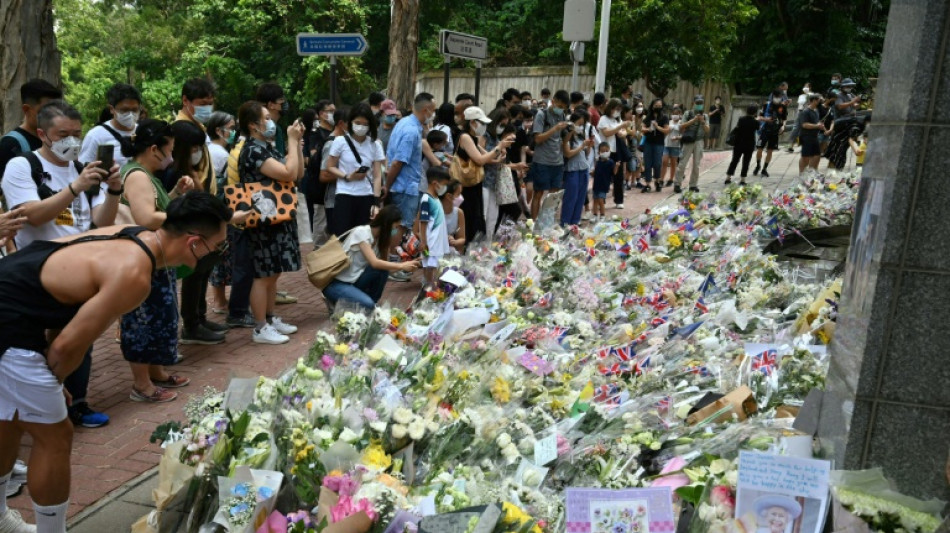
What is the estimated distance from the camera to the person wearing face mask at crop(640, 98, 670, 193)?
1495 cm

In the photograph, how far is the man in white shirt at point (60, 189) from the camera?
162 inches

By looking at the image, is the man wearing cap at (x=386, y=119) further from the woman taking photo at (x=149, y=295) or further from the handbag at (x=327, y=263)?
the woman taking photo at (x=149, y=295)

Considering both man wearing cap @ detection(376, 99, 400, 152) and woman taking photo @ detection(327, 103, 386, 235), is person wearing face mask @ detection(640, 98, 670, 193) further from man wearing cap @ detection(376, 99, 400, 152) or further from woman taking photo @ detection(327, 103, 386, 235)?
woman taking photo @ detection(327, 103, 386, 235)

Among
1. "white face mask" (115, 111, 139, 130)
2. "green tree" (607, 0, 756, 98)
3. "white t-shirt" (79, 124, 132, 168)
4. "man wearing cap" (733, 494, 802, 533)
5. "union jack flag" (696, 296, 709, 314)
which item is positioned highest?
"green tree" (607, 0, 756, 98)

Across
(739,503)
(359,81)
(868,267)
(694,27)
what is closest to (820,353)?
(868,267)

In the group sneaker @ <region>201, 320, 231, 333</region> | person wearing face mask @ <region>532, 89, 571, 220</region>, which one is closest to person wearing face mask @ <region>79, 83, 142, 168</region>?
sneaker @ <region>201, 320, 231, 333</region>

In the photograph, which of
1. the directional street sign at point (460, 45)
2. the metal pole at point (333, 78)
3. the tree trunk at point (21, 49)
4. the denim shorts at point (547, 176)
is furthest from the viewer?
the denim shorts at point (547, 176)

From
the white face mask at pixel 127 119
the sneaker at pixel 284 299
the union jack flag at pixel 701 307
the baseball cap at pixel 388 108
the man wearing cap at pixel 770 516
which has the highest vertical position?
the baseball cap at pixel 388 108

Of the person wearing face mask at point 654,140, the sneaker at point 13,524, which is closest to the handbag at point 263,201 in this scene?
the sneaker at point 13,524

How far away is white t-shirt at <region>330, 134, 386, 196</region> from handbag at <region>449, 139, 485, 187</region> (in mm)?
936

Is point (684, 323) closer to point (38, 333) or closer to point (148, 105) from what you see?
point (38, 333)

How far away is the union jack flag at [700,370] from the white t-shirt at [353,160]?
14.0 feet

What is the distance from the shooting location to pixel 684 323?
5.13 m

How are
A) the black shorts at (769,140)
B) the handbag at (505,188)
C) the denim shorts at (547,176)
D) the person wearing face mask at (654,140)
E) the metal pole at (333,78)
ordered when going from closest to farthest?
the handbag at (505,188) → the metal pole at (333,78) → the denim shorts at (547,176) → the person wearing face mask at (654,140) → the black shorts at (769,140)
